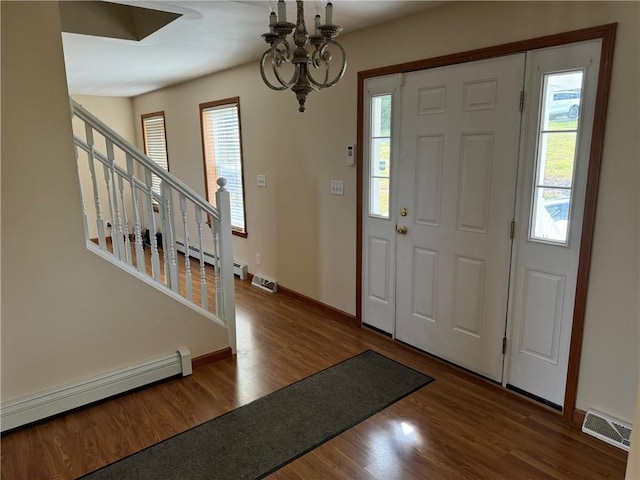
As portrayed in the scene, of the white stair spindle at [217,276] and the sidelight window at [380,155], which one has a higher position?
the sidelight window at [380,155]

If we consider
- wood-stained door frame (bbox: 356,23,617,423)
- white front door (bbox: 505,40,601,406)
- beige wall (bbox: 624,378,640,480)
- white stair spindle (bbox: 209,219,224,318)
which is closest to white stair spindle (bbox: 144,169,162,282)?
white stair spindle (bbox: 209,219,224,318)

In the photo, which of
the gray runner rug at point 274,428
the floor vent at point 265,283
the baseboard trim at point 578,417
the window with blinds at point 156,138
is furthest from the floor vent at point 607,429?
the window with blinds at point 156,138

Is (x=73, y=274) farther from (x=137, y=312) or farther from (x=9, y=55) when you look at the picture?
(x=9, y=55)

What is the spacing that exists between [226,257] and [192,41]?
1.77 meters

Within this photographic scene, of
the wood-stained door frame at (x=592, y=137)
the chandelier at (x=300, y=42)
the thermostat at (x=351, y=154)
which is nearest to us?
the chandelier at (x=300, y=42)

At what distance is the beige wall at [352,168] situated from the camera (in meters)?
2.04

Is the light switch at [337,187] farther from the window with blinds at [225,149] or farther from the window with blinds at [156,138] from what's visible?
the window with blinds at [156,138]

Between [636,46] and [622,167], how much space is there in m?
0.55

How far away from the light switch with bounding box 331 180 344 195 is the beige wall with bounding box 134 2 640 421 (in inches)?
2.3

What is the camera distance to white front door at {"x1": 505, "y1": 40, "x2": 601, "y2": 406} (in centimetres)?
Result: 215

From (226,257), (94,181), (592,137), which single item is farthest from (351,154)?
(94,181)

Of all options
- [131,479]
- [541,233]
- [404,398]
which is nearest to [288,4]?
[541,233]

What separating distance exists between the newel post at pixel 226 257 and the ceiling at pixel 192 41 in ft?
3.49

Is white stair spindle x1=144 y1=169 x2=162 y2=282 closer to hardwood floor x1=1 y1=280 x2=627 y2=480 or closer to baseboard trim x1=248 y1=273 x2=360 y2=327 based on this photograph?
hardwood floor x1=1 y1=280 x2=627 y2=480
